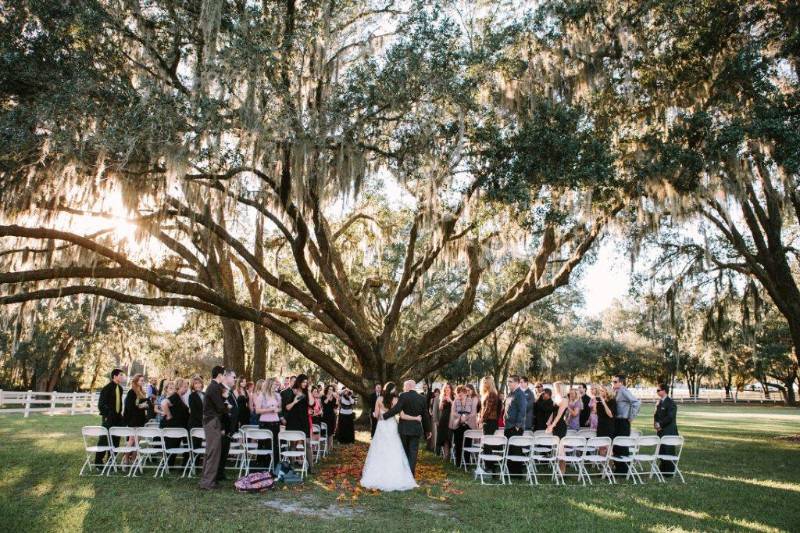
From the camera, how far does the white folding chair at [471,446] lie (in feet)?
29.7

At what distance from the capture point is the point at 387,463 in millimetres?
7637

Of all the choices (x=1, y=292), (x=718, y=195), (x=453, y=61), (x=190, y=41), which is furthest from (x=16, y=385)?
(x=718, y=195)

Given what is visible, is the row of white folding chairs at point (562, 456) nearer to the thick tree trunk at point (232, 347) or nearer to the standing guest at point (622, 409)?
the standing guest at point (622, 409)

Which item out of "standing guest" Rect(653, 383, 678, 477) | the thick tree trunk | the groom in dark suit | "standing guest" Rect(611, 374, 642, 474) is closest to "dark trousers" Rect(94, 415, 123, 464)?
the groom in dark suit

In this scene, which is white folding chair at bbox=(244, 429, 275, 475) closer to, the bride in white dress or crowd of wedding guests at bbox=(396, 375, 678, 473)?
the bride in white dress

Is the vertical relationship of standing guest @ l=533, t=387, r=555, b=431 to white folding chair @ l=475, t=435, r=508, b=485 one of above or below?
above

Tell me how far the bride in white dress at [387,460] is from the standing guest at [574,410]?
131 inches

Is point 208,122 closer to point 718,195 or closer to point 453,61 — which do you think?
point 453,61

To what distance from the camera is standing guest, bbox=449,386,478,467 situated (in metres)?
9.87

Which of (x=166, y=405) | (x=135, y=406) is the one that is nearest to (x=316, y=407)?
(x=166, y=405)

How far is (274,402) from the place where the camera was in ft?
27.7

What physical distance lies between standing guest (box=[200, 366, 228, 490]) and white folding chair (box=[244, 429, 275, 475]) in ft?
2.31

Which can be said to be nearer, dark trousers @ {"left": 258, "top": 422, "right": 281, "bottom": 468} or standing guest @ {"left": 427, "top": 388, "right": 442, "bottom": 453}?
dark trousers @ {"left": 258, "top": 422, "right": 281, "bottom": 468}

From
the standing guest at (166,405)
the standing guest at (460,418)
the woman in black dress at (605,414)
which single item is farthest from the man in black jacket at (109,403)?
the woman in black dress at (605,414)
